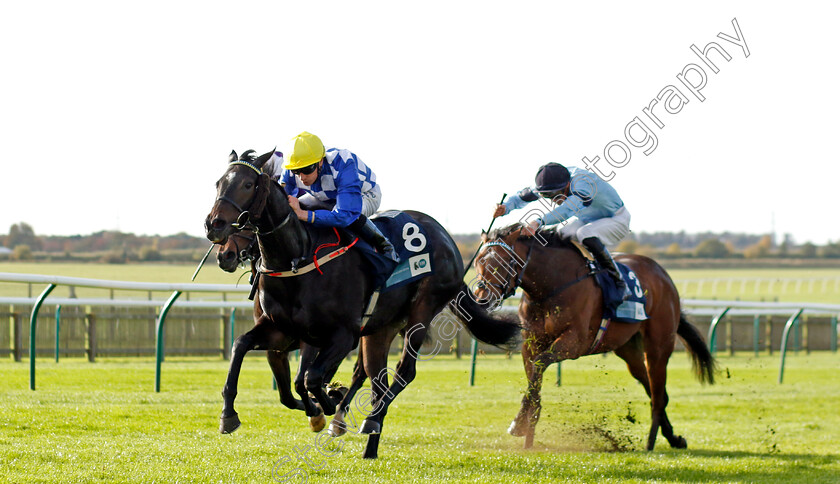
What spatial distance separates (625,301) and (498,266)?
122cm

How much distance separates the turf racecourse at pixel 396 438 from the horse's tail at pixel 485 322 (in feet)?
2.45

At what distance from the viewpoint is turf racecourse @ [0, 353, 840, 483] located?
4.48m

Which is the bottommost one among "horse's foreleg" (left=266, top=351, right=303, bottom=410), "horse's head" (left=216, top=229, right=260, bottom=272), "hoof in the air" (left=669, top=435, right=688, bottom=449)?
"hoof in the air" (left=669, top=435, right=688, bottom=449)

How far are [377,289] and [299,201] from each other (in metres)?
0.70

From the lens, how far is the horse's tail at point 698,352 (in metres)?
7.83

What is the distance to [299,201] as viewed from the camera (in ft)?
15.8

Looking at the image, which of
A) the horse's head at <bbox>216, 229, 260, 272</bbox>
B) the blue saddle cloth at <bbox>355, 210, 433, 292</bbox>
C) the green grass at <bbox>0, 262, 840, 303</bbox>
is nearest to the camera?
the horse's head at <bbox>216, 229, 260, 272</bbox>

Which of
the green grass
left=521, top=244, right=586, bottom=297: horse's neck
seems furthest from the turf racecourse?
the green grass

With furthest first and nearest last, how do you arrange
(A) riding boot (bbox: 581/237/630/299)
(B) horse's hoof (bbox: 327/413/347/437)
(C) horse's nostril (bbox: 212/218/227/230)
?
(A) riding boot (bbox: 581/237/630/299) → (B) horse's hoof (bbox: 327/413/347/437) → (C) horse's nostril (bbox: 212/218/227/230)

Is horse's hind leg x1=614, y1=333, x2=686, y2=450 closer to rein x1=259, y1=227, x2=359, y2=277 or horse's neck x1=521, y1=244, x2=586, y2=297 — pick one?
horse's neck x1=521, y1=244, x2=586, y2=297

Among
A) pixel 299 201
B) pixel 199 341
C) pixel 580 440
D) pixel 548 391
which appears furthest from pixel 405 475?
pixel 199 341

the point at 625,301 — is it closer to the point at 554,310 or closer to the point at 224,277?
the point at 554,310

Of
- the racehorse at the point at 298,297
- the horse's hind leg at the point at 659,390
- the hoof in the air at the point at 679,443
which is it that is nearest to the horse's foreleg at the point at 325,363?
the racehorse at the point at 298,297

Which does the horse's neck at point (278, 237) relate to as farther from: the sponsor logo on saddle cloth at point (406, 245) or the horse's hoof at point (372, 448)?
the horse's hoof at point (372, 448)
